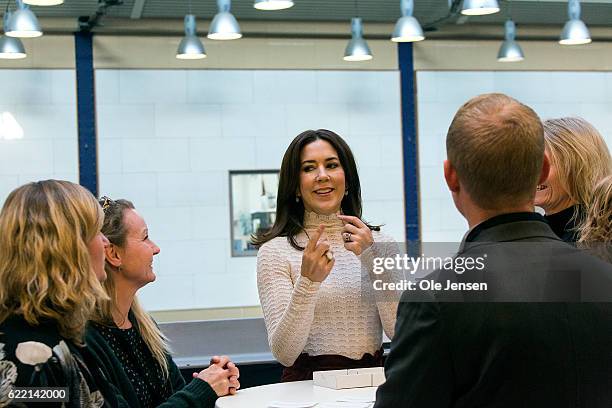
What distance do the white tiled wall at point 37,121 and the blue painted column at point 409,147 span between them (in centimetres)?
353

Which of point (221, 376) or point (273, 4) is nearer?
point (221, 376)

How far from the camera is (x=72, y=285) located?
6.88 ft

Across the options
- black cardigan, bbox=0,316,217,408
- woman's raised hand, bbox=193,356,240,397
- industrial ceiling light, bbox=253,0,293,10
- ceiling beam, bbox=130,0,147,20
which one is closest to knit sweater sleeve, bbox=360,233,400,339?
woman's raised hand, bbox=193,356,240,397

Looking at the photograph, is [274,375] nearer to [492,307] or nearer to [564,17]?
[492,307]

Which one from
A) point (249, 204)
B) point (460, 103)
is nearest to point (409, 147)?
point (460, 103)

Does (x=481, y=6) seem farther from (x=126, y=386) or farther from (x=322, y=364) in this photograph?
(x=126, y=386)

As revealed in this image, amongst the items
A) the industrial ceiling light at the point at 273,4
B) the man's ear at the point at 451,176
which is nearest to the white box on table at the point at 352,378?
the man's ear at the point at 451,176

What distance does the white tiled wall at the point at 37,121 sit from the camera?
948cm

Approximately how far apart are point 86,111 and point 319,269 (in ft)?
22.9

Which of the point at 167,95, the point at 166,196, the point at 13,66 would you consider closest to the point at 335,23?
the point at 167,95

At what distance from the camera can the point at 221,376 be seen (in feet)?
9.81

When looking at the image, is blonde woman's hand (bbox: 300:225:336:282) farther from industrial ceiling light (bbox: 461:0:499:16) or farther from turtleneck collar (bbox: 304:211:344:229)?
industrial ceiling light (bbox: 461:0:499:16)

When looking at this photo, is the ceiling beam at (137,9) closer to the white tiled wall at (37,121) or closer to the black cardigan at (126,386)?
the white tiled wall at (37,121)

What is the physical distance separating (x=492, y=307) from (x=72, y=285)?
958mm
